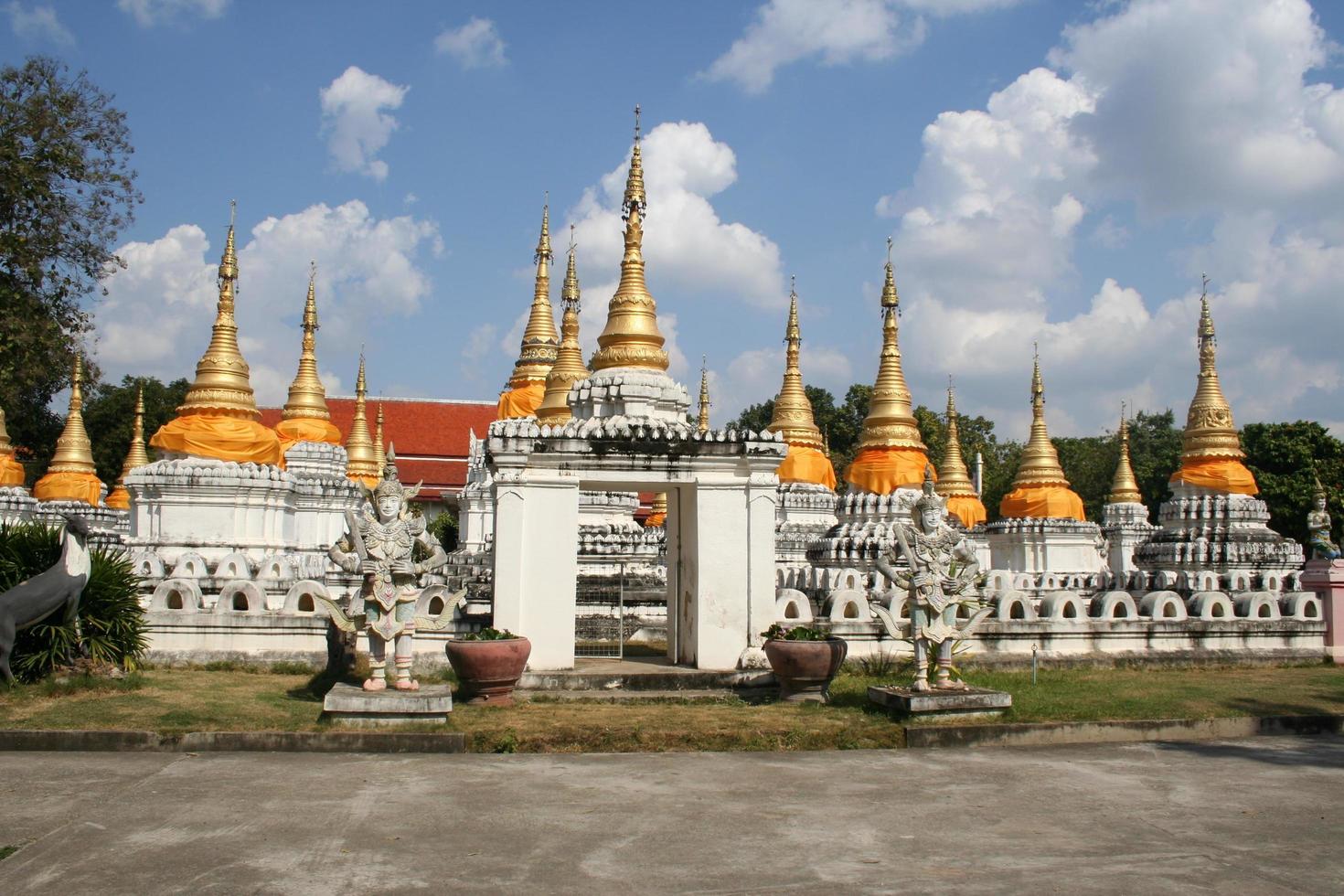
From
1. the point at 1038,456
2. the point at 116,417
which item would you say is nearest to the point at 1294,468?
the point at 1038,456

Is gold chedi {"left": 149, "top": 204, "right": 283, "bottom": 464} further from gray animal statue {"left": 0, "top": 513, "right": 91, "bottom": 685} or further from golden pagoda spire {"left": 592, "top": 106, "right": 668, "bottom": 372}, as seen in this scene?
gray animal statue {"left": 0, "top": 513, "right": 91, "bottom": 685}

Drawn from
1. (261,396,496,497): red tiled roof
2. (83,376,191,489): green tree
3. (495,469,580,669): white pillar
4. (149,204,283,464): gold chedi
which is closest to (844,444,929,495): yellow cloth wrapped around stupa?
(149,204,283,464): gold chedi

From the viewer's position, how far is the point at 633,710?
1152 cm

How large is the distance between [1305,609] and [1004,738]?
8.82m

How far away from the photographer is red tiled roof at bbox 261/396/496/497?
58.7 m

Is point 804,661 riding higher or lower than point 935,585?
lower

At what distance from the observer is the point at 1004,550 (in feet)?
119

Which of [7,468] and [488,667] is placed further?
[7,468]

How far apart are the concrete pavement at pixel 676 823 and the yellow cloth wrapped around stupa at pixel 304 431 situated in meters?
27.5

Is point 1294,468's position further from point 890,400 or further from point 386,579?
point 386,579

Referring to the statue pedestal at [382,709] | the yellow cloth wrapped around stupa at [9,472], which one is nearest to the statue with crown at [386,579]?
the statue pedestal at [382,709]

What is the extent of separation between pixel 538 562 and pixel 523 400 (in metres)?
20.0

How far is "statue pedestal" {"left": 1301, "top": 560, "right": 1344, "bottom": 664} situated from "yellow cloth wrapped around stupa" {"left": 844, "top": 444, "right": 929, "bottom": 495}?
497 inches

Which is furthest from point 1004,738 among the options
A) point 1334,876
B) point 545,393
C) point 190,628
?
point 545,393
